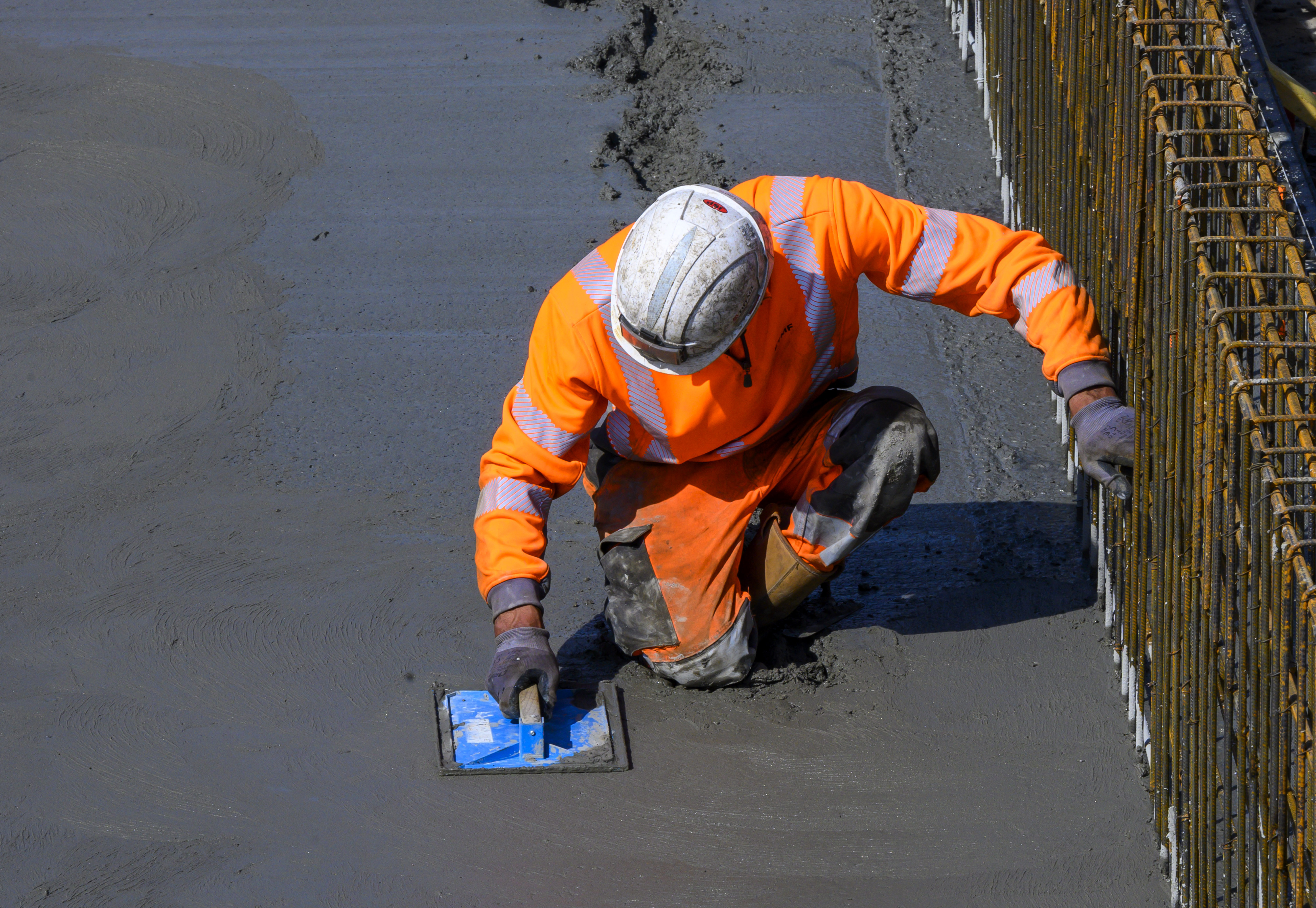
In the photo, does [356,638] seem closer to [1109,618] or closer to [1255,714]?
[1109,618]

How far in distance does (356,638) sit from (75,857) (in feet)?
3.18

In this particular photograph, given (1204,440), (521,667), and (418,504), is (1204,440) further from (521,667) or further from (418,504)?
(418,504)

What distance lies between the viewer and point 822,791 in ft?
12.0

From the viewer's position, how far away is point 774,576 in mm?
3969

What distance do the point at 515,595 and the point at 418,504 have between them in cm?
113

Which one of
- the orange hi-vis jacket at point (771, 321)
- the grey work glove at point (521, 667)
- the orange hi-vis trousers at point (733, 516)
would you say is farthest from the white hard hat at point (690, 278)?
the grey work glove at point (521, 667)

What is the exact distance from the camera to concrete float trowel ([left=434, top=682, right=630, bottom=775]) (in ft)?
12.1

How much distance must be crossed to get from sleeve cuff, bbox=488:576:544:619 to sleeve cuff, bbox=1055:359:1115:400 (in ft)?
4.65

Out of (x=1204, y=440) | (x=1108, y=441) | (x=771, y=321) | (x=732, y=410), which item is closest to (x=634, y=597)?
(x=732, y=410)

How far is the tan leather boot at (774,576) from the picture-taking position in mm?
3930

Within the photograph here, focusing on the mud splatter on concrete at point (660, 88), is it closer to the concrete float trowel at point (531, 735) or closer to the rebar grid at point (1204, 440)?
the rebar grid at point (1204, 440)

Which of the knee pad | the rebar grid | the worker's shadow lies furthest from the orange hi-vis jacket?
the worker's shadow

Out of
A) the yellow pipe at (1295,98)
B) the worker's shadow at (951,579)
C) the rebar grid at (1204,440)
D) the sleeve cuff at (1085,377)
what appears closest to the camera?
the rebar grid at (1204,440)

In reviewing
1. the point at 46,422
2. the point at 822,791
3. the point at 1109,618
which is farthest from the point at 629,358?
the point at 46,422
